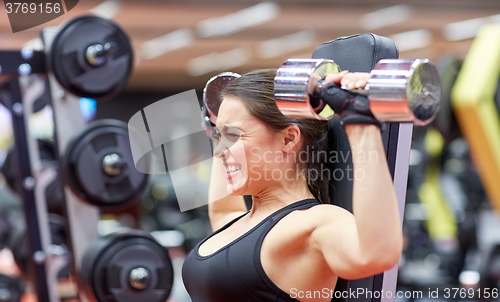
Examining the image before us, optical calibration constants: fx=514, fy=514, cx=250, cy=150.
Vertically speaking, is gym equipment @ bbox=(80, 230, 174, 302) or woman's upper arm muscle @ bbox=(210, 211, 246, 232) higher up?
woman's upper arm muscle @ bbox=(210, 211, 246, 232)

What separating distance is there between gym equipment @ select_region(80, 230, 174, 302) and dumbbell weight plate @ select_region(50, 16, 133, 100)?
2.05 feet

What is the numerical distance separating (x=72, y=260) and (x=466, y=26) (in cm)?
738

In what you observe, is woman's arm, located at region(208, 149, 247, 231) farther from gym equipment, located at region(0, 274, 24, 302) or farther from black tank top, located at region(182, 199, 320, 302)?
gym equipment, located at region(0, 274, 24, 302)

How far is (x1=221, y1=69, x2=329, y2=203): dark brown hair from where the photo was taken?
1191mm

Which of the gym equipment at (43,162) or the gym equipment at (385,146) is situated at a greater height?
the gym equipment at (385,146)

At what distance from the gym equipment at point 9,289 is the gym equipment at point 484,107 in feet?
9.49

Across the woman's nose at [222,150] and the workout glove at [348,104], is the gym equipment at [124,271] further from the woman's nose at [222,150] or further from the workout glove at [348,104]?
the workout glove at [348,104]

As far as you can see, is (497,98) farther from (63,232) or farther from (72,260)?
(63,232)

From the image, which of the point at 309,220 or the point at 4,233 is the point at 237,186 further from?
the point at 4,233

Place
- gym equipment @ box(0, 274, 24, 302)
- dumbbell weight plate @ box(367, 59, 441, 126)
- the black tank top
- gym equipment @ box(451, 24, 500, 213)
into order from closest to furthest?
dumbbell weight plate @ box(367, 59, 441, 126)
the black tank top
gym equipment @ box(451, 24, 500, 213)
gym equipment @ box(0, 274, 24, 302)

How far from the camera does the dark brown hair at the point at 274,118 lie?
1191mm

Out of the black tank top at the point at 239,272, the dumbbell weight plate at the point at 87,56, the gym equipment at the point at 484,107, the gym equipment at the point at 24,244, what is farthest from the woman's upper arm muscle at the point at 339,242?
the gym equipment at the point at 24,244

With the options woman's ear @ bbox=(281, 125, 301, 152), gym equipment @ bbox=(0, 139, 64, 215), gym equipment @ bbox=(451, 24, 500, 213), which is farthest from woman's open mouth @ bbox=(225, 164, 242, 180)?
gym equipment @ bbox=(0, 139, 64, 215)

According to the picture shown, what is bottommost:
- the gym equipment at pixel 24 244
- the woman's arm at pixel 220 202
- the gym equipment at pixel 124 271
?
the gym equipment at pixel 24 244
